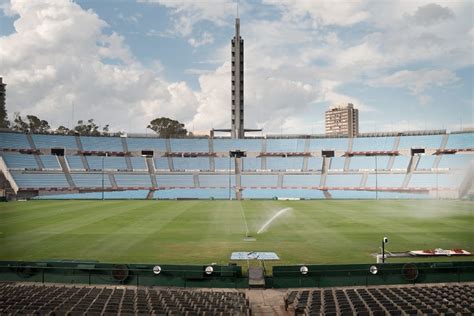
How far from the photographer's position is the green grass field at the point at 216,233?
3133 centimetres

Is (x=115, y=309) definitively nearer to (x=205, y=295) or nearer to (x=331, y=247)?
(x=205, y=295)

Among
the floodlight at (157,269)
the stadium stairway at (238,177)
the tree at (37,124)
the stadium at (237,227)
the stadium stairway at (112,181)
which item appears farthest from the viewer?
the tree at (37,124)

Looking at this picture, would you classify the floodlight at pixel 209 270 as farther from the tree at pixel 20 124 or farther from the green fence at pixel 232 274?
the tree at pixel 20 124

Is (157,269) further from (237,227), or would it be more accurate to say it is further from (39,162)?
(39,162)

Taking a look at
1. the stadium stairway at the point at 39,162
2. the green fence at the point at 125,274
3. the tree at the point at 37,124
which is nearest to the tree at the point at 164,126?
the tree at the point at 37,124

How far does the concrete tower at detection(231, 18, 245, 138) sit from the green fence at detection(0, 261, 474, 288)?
90.6 meters

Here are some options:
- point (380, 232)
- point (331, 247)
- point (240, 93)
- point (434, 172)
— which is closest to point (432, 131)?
point (434, 172)

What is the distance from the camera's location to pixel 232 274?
2281 cm

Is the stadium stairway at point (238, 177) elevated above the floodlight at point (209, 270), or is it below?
above

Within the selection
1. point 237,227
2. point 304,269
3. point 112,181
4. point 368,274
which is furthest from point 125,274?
point 112,181

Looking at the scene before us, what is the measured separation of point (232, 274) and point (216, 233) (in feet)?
57.6

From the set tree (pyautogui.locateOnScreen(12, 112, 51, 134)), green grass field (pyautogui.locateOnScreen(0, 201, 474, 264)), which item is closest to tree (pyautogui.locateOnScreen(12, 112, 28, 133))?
tree (pyautogui.locateOnScreen(12, 112, 51, 134))

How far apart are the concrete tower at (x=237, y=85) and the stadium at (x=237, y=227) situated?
1.21 ft

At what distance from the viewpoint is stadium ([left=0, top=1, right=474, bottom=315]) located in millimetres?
18359
